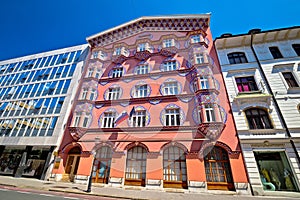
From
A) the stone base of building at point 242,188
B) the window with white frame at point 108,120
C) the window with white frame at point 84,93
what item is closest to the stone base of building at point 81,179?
the window with white frame at point 108,120

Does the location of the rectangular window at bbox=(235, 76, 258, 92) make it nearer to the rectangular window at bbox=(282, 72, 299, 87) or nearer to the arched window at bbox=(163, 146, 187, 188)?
the rectangular window at bbox=(282, 72, 299, 87)

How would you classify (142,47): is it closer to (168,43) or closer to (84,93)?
(168,43)

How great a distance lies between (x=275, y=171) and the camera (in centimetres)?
1094

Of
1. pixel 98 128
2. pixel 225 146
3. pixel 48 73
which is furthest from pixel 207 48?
pixel 48 73

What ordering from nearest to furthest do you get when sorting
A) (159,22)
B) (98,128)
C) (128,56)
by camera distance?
(98,128)
(128,56)
(159,22)

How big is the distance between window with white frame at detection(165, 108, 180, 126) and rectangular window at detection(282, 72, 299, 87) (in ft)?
34.6

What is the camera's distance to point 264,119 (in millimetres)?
12094

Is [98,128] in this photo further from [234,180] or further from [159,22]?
[159,22]

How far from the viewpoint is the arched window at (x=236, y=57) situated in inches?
613

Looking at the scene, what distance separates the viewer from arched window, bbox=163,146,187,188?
11547mm

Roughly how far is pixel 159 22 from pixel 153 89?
469 inches

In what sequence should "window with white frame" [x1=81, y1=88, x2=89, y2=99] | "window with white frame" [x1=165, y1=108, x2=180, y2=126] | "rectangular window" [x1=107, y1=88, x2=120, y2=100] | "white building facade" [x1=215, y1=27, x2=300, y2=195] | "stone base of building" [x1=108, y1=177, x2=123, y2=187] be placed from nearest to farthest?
"white building facade" [x1=215, y1=27, x2=300, y2=195], "stone base of building" [x1=108, y1=177, x2=123, y2=187], "window with white frame" [x1=165, y1=108, x2=180, y2=126], "rectangular window" [x1=107, y1=88, x2=120, y2=100], "window with white frame" [x1=81, y1=88, x2=89, y2=99]

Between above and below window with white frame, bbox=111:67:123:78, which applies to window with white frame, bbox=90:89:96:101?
below

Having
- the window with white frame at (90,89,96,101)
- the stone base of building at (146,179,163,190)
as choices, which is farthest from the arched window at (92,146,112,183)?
the window with white frame at (90,89,96,101)
